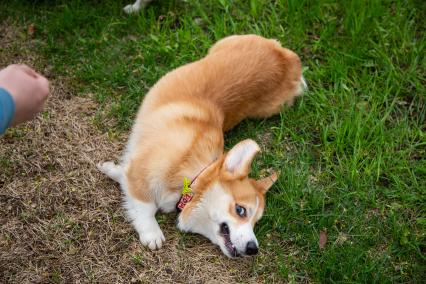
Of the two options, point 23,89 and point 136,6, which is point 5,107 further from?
point 136,6

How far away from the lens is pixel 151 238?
9.58 ft

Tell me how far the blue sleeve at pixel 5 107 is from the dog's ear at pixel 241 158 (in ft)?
4.02

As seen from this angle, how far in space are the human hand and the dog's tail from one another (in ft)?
4.32

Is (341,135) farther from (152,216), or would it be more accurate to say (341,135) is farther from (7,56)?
(7,56)

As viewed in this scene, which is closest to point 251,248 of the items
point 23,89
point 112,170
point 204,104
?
point 204,104

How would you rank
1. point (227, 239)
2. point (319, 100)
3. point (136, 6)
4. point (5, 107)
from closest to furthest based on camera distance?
point (5, 107)
point (227, 239)
point (319, 100)
point (136, 6)

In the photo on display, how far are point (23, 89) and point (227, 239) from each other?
1438 mm

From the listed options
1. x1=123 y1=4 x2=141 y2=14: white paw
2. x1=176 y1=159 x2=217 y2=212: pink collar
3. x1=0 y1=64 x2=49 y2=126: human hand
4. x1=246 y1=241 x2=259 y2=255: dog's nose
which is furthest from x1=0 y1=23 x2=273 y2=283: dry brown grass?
x1=0 y1=64 x2=49 y2=126: human hand

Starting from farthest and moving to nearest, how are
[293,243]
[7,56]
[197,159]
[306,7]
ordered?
1. [306,7]
2. [7,56]
3. [293,243]
4. [197,159]

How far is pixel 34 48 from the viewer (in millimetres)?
3691

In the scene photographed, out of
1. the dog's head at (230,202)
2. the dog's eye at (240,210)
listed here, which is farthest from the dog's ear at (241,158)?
the dog's eye at (240,210)

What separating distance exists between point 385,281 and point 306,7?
224cm

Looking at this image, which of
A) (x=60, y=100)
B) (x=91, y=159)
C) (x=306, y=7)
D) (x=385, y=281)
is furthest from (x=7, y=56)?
(x=385, y=281)

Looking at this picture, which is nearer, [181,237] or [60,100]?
[181,237]
